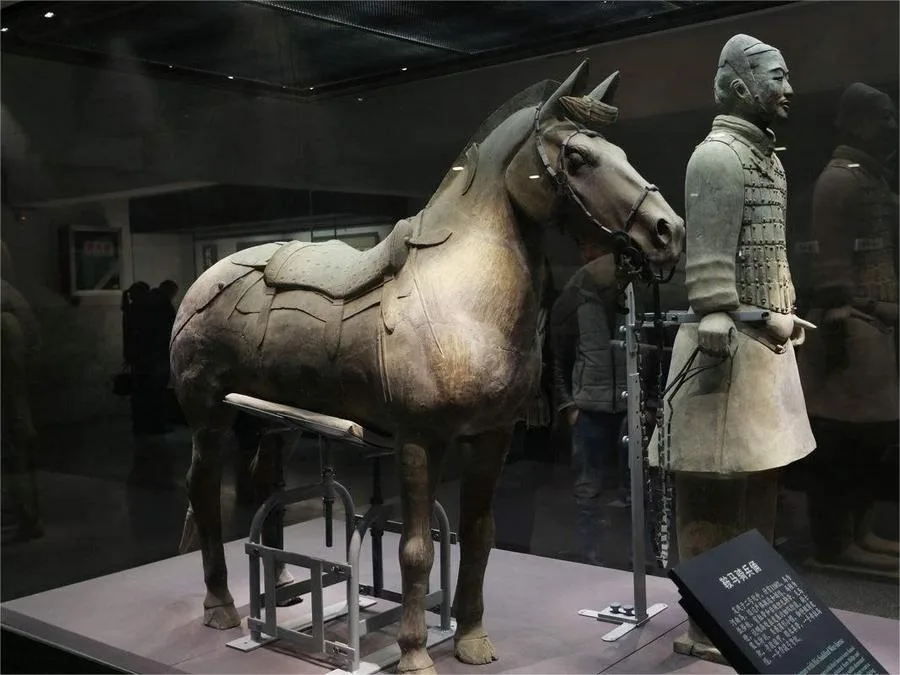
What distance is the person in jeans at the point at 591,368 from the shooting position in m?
3.88

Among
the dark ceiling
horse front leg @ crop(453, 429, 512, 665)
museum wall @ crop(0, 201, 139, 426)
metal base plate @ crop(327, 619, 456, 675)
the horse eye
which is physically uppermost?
the dark ceiling

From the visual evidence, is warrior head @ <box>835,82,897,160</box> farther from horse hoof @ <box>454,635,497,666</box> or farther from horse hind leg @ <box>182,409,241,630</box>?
horse hind leg @ <box>182,409,241,630</box>

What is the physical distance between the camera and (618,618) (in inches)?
134

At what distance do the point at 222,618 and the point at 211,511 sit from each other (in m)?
0.43

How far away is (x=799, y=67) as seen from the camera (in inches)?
142

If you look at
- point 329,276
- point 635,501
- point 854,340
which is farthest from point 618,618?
point 329,276

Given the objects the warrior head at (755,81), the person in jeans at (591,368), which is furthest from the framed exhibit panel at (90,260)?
the warrior head at (755,81)

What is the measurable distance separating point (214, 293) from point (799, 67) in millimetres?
2526

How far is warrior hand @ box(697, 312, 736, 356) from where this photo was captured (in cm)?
268

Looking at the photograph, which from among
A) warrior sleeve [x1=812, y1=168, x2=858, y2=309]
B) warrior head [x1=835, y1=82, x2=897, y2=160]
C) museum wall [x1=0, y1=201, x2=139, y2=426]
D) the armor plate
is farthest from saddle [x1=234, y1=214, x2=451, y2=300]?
warrior head [x1=835, y1=82, x2=897, y2=160]

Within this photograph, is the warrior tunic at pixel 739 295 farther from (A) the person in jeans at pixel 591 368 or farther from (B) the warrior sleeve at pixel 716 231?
(A) the person in jeans at pixel 591 368

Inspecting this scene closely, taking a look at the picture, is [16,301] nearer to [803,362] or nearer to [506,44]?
[506,44]

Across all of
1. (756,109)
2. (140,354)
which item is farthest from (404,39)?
(140,354)

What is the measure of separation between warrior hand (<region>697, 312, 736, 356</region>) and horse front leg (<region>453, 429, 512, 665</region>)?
0.68 metres
